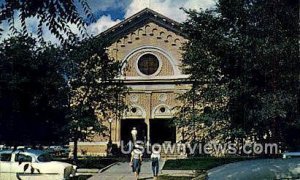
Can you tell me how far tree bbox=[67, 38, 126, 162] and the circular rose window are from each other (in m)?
8.19

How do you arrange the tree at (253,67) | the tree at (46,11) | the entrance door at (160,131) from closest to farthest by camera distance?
the tree at (46,11)
the tree at (253,67)
the entrance door at (160,131)

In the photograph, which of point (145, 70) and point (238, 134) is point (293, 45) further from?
point (145, 70)

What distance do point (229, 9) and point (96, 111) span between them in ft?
39.2

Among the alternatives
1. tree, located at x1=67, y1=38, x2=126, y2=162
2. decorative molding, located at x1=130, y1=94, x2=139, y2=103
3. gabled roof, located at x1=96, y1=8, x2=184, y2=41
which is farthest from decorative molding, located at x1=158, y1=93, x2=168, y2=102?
tree, located at x1=67, y1=38, x2=126, y2=162

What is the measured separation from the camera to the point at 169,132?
36.8m

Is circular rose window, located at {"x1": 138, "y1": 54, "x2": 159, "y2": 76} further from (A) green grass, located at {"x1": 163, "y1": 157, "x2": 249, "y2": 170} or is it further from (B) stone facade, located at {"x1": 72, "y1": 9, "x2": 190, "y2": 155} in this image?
(A) green grass, located at {"x1": 163, "y1": 157, "x2": 249, "y2": 170}

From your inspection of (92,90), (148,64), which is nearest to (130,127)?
(148,64)

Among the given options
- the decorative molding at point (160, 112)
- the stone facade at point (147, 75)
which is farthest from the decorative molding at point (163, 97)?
the decorative molding at point (160, 112)

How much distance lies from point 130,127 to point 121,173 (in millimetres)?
14673

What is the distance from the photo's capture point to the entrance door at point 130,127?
36656mm

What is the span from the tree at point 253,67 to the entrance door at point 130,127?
662 inches

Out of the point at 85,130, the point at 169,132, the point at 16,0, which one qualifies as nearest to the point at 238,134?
the point at 85,130

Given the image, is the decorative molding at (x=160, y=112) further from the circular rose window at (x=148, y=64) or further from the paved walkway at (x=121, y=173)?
the paved walkway at (x=121, y=173)

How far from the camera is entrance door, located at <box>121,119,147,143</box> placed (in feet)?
120
